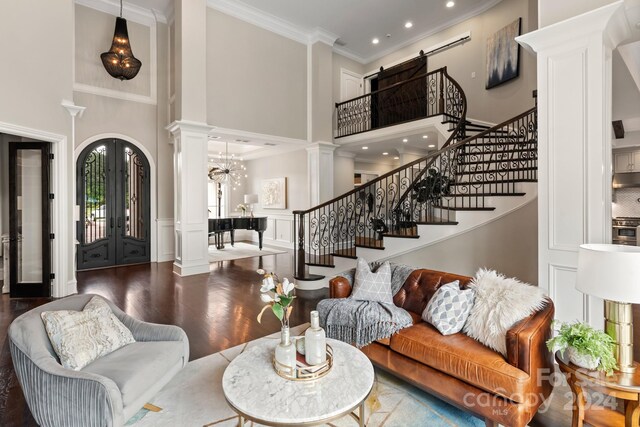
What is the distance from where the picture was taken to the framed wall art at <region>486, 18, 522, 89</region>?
652cm

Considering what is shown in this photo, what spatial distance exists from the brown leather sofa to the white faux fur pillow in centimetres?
5

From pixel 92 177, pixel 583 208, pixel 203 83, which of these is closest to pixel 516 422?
pixel 583 208

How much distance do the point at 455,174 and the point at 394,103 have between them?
15.9ft

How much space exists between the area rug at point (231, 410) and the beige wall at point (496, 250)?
2.87m

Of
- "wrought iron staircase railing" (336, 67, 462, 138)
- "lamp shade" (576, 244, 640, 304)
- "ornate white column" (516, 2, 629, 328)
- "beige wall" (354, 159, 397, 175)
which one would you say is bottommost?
"lamp shade" (576, 244, 640, 304)

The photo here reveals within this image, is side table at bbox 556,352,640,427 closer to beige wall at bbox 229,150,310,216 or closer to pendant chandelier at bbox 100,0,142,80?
beige wall at bbox 229,150,310,216

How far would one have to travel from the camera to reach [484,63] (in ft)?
23.9

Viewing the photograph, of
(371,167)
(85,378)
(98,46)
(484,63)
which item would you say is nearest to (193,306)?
(85,378)

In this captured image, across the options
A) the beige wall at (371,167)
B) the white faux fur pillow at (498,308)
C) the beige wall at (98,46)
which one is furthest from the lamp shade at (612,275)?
the beige wall at (98,46)

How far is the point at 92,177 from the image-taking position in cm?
674

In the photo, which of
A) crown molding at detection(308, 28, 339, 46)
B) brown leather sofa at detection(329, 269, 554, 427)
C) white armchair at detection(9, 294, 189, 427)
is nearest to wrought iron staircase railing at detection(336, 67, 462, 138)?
crown molding at detection(308, 28, 339, 46)

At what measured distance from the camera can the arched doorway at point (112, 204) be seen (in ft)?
21.9

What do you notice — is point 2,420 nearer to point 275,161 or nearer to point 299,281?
point 299,281

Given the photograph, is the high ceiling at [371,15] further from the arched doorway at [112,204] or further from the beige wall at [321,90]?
the arched doorway at [112,204]
